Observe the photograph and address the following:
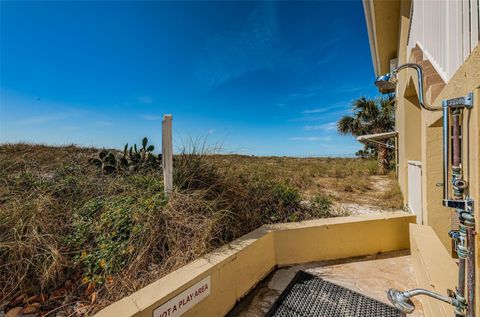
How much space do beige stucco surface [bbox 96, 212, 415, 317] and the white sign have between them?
4 cm

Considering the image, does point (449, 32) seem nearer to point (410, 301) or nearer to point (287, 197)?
point (410, 301)

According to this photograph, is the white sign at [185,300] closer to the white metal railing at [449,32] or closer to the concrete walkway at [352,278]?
the concrete walkway at [352,278]

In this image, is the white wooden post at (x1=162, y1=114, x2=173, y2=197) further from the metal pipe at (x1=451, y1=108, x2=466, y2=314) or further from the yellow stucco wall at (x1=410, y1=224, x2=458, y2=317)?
the yellow stucco wall at (x1=410, y1=224, x2=458, y2=317)

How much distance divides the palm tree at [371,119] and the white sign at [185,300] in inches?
465

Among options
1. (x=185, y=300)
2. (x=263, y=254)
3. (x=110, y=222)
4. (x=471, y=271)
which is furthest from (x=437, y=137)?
(x=110, y=222)

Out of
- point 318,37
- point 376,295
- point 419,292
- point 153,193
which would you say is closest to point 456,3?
point 419,292

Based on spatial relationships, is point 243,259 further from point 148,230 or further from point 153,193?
point 153,193

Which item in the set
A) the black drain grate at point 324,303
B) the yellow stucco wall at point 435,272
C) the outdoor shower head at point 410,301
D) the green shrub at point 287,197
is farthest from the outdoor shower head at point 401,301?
the green shrub at point 287,197

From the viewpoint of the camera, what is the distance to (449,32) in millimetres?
1616

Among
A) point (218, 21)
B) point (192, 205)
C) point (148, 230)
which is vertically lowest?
point (148, 230)

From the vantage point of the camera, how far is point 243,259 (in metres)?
2.35

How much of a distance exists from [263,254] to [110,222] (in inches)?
69.1

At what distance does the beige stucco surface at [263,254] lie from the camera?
1659 mm

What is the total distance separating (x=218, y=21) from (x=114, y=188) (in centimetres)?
628
